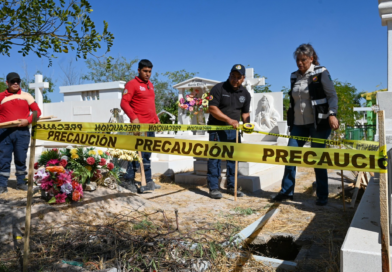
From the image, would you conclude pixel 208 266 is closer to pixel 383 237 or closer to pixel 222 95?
pixel 383 237

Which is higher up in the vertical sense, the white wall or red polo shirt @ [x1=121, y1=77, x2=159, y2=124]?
the white wall

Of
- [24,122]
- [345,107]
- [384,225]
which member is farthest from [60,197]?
[345,107]

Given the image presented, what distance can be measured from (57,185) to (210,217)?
1745 mm

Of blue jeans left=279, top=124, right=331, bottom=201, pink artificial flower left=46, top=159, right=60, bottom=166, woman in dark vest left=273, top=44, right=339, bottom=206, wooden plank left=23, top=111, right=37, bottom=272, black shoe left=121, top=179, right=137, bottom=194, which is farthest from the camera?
black shoe left=121, top=179, right=137, bottom=194

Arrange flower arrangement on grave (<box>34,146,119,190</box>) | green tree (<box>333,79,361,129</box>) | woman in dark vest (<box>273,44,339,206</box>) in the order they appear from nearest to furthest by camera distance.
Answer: flower arrangement on grave (<box>34,146,119,190</box>), woman in dark vest (<box>273,44,339,206</box>), green tree (<box>333,79,361,129</box>)

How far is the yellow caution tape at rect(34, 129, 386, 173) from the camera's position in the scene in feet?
6.48

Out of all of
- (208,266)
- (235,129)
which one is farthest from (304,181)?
(208,266)

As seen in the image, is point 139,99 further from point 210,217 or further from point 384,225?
point 384,225

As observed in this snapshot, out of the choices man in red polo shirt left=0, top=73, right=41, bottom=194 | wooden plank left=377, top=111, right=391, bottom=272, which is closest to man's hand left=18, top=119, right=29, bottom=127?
man in red polo shirt left=0, top=73, right=41, bottom=194

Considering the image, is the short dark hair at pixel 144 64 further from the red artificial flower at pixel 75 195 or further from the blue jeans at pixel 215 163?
the red artificial flower at pixel 75 195

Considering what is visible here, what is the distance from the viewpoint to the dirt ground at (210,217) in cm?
273

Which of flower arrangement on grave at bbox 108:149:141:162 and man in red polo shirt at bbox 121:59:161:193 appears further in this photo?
flower arrangement on grave at bbox 108:149:141:162

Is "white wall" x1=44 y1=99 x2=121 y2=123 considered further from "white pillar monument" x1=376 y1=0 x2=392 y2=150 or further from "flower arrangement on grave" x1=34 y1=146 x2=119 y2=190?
"white pillar monument" x1=376 y1=0 x2=392 y2=150

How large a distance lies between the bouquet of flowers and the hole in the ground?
2.04m
